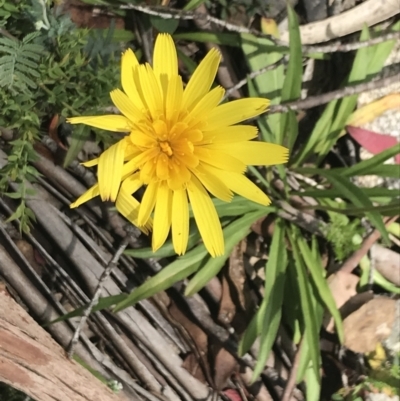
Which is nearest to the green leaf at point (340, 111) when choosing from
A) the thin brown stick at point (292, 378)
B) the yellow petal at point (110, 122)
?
the thin brown stick at point (292, 378)

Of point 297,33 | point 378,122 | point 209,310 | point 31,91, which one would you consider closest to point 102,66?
point 31,91

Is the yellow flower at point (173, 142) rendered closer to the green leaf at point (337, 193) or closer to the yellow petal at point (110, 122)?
the yellow petal at point (110, 122)

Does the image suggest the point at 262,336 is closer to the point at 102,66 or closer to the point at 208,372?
the point at 208,372

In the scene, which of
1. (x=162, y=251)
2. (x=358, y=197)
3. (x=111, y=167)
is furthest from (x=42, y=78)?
(x=358, y=197)

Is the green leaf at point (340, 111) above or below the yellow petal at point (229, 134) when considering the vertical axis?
above

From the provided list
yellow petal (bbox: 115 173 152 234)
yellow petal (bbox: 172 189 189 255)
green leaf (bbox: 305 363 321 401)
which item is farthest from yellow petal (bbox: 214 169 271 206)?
green leaf (bbox: 305 363 321 401)

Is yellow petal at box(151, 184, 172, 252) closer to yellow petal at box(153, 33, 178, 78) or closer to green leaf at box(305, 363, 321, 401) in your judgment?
yellow petal at box(153, 33, 178, 78)
